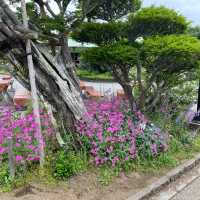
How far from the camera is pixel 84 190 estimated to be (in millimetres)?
4086

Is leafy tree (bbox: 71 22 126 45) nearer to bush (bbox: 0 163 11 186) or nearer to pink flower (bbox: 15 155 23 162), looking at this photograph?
pink flower (bbox: 15 155 23 162)

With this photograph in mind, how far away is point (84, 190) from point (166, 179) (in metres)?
1.17

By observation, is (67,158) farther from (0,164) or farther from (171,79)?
(171,79)

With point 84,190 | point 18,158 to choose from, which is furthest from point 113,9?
point 84,190

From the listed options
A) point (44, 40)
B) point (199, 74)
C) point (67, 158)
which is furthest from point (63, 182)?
point (199, 74)

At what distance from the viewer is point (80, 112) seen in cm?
499

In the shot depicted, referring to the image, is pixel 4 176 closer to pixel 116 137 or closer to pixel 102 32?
pixel 116 137

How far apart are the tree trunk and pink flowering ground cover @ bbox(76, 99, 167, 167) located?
24cm

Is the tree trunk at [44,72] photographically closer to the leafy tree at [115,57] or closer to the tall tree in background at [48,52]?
the tall tree in background at [48,52]

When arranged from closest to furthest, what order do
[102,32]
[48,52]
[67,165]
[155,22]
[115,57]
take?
[67,165]
[48,52]
[115,57]
[155,22]
[102,32]

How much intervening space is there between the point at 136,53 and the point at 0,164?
250 centimetres

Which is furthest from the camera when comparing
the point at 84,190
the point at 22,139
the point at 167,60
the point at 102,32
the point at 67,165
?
the point at 102,32

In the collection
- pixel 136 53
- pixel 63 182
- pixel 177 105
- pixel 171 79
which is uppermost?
pixel 136 53

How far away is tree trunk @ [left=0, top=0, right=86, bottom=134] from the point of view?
176 inches
